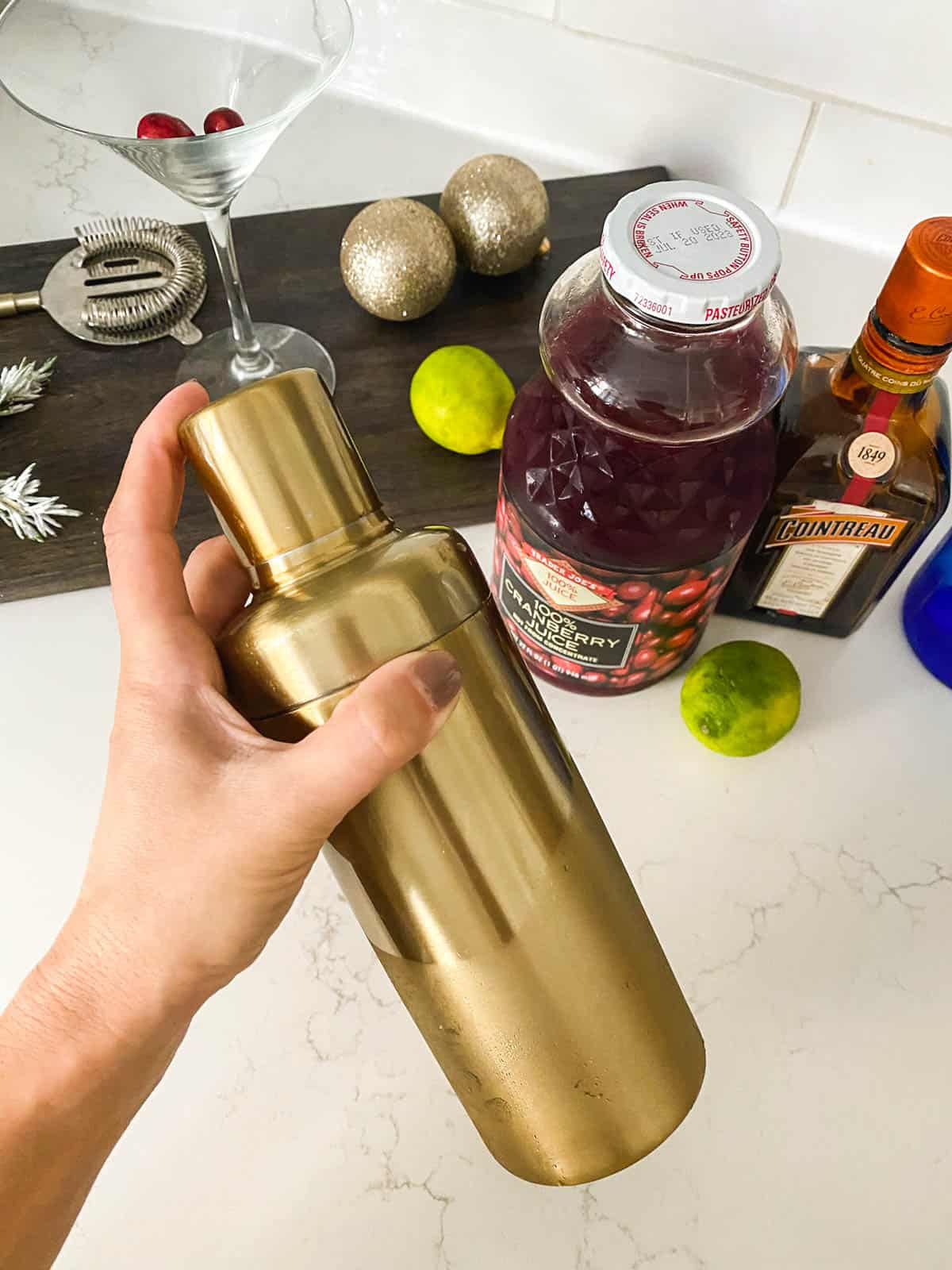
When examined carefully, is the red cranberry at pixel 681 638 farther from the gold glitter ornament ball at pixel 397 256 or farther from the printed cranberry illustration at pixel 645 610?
the gold glitter ornament ball at pixel 397 256

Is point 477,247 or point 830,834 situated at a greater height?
point 477,247

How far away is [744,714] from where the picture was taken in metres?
0.59

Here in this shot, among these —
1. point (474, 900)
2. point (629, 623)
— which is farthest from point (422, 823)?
point (629, 623)

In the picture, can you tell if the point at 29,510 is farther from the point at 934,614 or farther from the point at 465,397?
the point at 934,614

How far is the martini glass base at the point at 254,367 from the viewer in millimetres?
764

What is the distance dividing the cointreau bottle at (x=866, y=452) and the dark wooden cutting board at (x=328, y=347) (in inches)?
9.0

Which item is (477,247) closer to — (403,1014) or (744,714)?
(744,714)

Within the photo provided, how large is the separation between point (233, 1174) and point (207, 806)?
0.83 ft

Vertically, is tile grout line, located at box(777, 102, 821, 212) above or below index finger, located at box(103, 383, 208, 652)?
above

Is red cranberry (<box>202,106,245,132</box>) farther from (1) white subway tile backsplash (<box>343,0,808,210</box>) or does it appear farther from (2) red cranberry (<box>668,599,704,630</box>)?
(2) red cranberry (<box>668,599,704,630</box>)

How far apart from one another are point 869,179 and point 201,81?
515 mm

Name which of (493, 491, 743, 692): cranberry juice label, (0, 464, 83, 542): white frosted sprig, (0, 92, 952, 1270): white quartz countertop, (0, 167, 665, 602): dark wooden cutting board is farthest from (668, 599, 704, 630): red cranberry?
(0, 464, 83, 542): white frosted sprig

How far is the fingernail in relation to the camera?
0.36 metres

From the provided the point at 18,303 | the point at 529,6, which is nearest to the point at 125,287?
the point at 18,303
